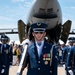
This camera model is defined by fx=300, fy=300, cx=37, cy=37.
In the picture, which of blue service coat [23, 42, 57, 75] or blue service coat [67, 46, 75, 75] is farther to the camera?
blue service coat [67, 46, 75, 75]

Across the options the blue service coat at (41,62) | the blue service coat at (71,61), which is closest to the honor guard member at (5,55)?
the blue service coat at (71,61)

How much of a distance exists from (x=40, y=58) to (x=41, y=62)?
6 cm

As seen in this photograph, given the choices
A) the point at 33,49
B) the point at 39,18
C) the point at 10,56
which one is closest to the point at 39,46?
the point at 33,49

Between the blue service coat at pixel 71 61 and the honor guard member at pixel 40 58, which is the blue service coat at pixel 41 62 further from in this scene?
the blue service coat at pixel 71 61

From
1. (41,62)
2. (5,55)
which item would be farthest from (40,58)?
(5,55)

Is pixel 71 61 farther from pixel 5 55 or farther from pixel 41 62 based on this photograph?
pixel 41 62

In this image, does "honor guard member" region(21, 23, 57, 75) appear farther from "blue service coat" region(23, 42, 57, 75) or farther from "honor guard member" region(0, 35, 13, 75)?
"honor guard member" region(0, 35, 13, 75)

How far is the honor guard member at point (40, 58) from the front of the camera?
169 inches

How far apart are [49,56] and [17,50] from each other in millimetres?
16308

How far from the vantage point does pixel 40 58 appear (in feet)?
14.1

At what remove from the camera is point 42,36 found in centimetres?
424

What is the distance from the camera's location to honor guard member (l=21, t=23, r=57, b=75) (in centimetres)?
428

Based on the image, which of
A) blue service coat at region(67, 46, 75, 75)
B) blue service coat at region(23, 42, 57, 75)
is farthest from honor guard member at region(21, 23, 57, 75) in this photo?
blue service coat at region(67, 46, 75, 75)

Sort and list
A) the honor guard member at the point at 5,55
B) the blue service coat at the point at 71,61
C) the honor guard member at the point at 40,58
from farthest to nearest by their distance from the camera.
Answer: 1. the honor guard member at the point at 5,55
2. the blue service coat at the point at 71,61
3. the honor guard member at the point at 40,58
